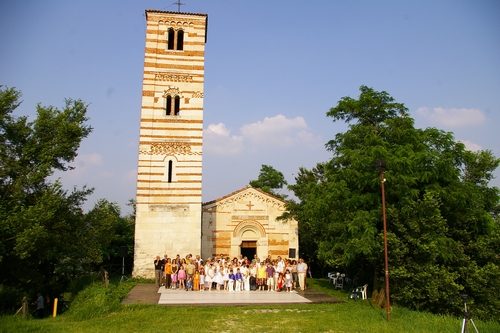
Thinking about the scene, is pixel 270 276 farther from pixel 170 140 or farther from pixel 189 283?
pixel 170 140

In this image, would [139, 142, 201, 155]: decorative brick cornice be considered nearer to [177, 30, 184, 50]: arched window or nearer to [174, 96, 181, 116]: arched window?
[174, 96, 181, 116]: arched window

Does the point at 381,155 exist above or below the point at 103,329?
above

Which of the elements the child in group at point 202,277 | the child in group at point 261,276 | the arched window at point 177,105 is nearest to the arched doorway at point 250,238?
the child in group at point 261,276

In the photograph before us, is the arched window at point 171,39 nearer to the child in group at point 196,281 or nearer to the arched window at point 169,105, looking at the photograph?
the arched window at point 169,105

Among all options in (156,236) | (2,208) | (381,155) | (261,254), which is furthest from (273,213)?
(2,208)

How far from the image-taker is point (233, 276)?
17.8 meters

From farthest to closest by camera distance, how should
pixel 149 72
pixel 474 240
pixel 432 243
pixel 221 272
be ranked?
pixel 149 72
pixel 221 272
pixel 474 240
pixel 432 243

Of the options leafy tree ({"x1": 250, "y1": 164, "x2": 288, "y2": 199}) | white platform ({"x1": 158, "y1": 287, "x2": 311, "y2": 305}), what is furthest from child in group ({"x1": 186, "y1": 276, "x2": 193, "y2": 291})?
leafy tree ({"x1": 250, "y1": 164, "x2": 288, "y2": 199})

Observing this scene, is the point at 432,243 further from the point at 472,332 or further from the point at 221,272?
the point at 221,272

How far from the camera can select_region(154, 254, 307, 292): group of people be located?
57.7 feet

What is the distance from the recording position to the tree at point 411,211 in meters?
14.8

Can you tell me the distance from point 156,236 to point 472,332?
15.0 metres

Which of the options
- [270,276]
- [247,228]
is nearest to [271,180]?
[247,228]

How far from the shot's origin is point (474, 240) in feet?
54.1
